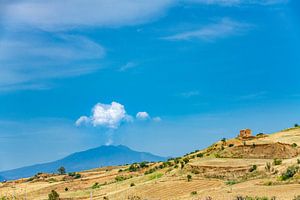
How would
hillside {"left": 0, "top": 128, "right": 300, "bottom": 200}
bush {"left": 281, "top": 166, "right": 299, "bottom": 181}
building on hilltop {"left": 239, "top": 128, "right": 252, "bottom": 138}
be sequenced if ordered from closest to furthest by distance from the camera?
hillside {"left": 0, "top": 128, "right": 300, "bottom": 200} < bush {"left": 281, "top": 166, "right": 299, "bottom": 181} < building on hilltop {"left": 239, "top": 128, "right": 252, "bottom": 138}

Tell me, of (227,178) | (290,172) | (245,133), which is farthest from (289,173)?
(245,133)

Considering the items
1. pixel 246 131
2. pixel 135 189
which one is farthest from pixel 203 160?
pixel 246 131

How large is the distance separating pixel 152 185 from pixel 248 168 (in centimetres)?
929

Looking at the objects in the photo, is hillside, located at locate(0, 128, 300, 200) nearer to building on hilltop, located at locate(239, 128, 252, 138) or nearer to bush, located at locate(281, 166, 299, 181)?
bush, located at locate(281, 166, 299, 181)

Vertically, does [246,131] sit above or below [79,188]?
above

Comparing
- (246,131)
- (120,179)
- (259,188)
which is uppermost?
(246,131)

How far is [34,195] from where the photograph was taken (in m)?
60.4

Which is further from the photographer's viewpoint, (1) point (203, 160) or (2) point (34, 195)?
(2) point (34, 195)

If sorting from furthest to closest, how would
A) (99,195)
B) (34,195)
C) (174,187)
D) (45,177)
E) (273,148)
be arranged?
(45,177) → (34,195) → (273,148) → (99,195) → (174,187)

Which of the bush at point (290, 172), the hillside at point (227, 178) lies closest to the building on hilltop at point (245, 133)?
the hillside at point (227, 178)

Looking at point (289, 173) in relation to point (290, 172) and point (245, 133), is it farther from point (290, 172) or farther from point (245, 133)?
point (245, 133)

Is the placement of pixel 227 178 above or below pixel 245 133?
below

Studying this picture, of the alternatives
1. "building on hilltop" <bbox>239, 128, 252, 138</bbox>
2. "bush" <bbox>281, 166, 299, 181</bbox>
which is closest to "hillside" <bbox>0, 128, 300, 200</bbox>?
"bush" <bbox>281, 166, 299, 181</bbox>

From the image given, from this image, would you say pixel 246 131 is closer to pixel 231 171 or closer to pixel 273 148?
pixel 273 148
